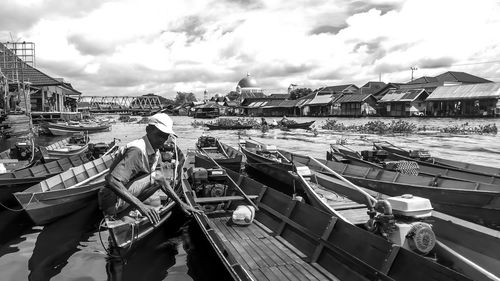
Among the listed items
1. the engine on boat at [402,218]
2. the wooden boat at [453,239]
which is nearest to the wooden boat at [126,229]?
the wooden boat at [453,239]

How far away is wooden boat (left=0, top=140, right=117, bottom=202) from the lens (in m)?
11.4

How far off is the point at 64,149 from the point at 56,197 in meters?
11.6

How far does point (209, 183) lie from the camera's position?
10.8 m

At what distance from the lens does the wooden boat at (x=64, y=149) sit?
55.9ft

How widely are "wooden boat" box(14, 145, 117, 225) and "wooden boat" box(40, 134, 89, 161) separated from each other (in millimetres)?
3965

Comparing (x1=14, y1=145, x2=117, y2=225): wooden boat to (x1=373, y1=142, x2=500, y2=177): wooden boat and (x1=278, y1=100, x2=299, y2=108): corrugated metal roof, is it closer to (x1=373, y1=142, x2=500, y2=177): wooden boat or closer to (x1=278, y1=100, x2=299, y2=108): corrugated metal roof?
(x1=373, y1=142, x2=500, y2=177): wooden boat

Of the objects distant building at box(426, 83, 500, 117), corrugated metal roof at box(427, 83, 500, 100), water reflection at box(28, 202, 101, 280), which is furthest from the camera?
distant building at box(426, 83, 500, 117)

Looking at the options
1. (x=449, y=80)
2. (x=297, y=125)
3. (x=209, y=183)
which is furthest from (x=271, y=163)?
(x=449, y=80)

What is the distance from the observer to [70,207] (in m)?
10.6

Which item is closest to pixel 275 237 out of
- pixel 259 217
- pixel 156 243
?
pixel 259 217

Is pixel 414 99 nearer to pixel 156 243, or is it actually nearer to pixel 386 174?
pixel 386 174

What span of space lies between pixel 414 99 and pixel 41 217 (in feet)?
228

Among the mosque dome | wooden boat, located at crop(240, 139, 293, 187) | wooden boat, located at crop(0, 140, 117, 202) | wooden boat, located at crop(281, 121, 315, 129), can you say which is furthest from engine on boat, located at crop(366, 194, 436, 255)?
the mosque dome

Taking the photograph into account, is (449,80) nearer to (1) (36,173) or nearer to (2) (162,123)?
(1) (36,173)
